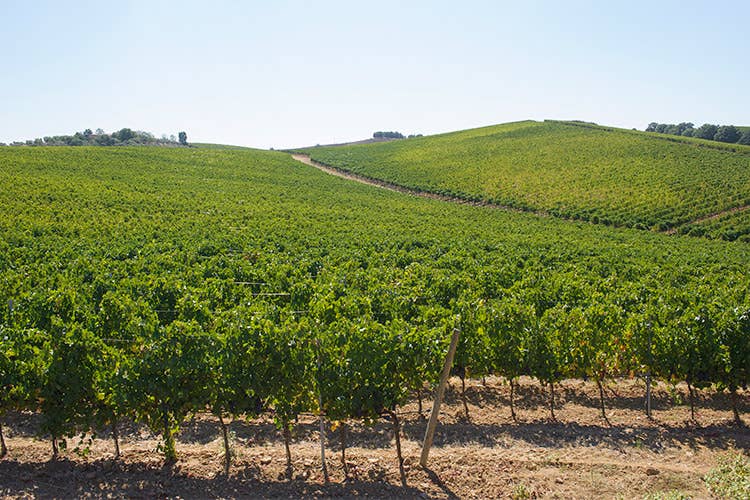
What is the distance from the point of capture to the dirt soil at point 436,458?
831cm

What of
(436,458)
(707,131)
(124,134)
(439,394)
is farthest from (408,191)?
(124,134)

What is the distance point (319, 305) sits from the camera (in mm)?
12625

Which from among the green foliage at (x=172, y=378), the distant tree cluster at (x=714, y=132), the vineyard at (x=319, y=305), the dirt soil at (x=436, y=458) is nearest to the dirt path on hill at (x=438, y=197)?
the vineyard at (x=319, y=305)

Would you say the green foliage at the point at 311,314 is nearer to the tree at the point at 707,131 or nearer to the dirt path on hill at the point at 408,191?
the dirt path on hill at the point at 408,191

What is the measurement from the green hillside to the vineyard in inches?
49.0

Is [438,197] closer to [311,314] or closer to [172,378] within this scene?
[311,314]

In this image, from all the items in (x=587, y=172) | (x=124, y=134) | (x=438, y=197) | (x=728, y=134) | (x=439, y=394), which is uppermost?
(x=124, y=134)

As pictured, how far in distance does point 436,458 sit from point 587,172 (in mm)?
68176

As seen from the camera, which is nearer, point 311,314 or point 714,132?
point 311,314

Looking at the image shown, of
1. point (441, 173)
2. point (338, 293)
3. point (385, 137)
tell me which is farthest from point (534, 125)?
point (338, 293)

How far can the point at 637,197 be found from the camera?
5581 cm

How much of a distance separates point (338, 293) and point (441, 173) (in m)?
64.1

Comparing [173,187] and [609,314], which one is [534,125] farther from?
[609,314]

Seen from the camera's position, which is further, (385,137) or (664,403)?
(385,137)
